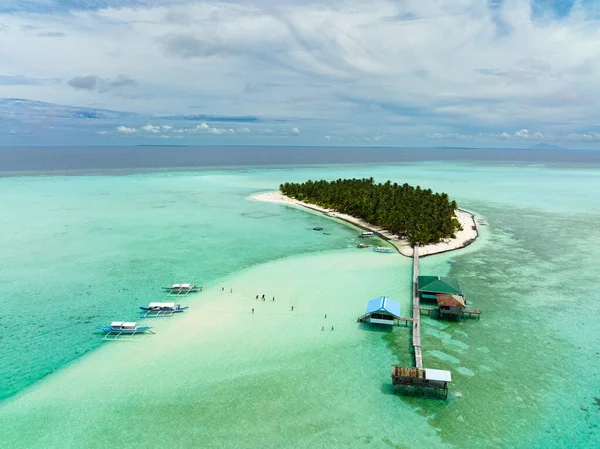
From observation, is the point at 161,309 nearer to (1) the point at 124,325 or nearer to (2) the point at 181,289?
(1) the point at 124,325

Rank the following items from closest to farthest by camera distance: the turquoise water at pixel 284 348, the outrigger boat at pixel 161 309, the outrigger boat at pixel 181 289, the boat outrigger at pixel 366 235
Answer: the turquoise water at pixel 284 348 → the outrigger boat at pixel 161 309 → the outrigger boat at pixel 181 289 → the boat outrigger at pixel 366 235

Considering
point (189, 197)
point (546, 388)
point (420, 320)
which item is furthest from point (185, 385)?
point (189, 197)

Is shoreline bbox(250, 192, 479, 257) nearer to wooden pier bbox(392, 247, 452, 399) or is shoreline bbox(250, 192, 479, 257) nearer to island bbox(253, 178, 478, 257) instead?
island bbox(253, 178, 478, 257)

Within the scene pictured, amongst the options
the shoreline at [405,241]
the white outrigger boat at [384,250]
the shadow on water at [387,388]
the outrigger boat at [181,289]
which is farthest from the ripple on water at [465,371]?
the white outrigger boat at [384,250]

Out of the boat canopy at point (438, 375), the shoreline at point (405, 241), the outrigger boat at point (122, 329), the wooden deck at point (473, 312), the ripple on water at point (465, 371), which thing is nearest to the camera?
the boat canopy at point (438, 375)

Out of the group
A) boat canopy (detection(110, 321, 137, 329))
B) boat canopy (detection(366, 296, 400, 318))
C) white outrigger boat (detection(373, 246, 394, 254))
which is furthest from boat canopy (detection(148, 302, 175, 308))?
white outrigger boat (detection(373, 246, 394, 254))

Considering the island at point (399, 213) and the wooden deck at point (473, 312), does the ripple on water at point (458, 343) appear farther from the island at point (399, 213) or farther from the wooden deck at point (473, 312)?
the island at point (399, 213)

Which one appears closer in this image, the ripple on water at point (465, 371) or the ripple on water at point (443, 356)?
the ripple on water at point (465, 371)
